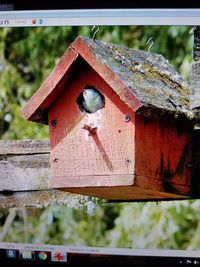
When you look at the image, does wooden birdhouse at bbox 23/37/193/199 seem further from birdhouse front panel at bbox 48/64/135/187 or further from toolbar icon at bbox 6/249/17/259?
toolbar icon at bbox 6/249/17/259

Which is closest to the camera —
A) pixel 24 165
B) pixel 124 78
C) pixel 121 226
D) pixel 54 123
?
pixel 124 78

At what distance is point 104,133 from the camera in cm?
181

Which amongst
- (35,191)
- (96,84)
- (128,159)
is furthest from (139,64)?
(35,191)

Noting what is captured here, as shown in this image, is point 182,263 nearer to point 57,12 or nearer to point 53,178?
point 53,178

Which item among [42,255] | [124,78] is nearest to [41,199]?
[42,255]

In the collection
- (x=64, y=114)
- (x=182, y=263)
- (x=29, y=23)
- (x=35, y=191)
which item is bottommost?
(x=182, y=263)

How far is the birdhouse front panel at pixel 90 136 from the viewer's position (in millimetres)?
1773

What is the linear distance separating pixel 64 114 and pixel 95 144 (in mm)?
115

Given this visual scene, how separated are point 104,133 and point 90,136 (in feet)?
0.12

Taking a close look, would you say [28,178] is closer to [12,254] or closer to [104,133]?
[12,254]

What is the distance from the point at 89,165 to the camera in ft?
5.96

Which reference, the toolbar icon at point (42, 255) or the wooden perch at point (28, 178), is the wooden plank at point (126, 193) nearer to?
the wooden perch at point (28, 178)

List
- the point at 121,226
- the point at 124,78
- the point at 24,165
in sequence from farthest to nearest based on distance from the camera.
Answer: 1. the point at 121,226
2. the point at 24,165
3. the point at 124,78

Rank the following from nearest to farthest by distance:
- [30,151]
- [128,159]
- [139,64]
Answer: [128,159]
[139,64]
[30,151]
